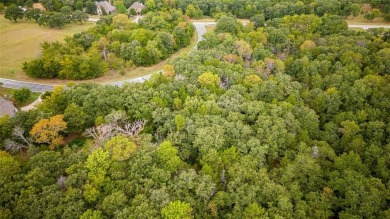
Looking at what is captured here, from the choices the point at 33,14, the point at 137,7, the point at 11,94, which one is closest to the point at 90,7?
the point at 137,7

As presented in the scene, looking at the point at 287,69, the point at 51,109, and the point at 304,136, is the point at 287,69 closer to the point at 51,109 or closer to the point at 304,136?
the point at 304,136

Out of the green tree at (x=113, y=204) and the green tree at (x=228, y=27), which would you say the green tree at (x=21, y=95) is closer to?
the green tree at (x=113, y=204)

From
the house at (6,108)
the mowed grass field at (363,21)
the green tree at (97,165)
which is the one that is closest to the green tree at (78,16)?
the house at (6,108)

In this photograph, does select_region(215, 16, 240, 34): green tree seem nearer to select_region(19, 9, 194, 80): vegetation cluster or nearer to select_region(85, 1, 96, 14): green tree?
select_region(19, 9, 194, 80): vegetation cluster

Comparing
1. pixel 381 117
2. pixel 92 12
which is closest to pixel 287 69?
pixel 381 117

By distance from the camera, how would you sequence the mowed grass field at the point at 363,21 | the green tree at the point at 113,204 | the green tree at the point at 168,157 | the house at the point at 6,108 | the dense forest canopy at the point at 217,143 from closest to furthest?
1. the green tree at the point at 113,204
2. the dense forest canopy at the point at 217,143
3. the green tree at the point at 168,157
4. the house at the point at 6,108
5. the mowed grass field at the point at 363,21

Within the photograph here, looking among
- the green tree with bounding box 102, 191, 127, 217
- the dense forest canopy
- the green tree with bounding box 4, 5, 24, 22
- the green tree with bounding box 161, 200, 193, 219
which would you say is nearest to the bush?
the dense forest canopy

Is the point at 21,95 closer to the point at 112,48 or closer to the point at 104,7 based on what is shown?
the point at 112,48
